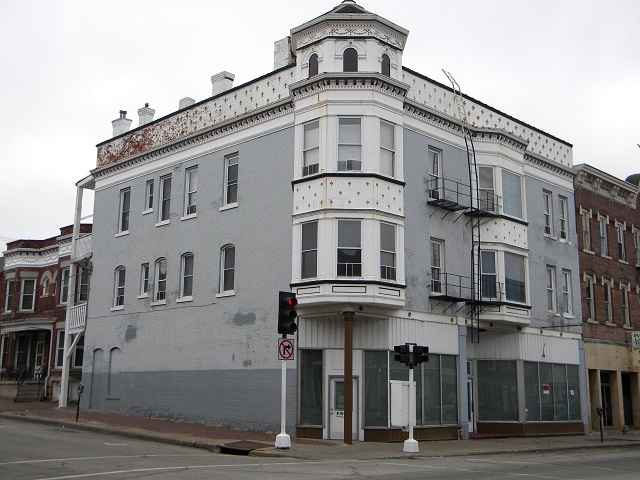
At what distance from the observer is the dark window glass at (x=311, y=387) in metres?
25.3

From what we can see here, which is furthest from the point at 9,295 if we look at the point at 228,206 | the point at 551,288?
the point at 551,288

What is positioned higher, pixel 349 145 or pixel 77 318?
pixel 349 145

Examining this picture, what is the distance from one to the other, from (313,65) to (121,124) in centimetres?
1453

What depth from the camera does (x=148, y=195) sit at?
3394cm

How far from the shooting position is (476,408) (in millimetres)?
29656

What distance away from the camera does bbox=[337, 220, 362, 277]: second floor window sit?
25.2 meters

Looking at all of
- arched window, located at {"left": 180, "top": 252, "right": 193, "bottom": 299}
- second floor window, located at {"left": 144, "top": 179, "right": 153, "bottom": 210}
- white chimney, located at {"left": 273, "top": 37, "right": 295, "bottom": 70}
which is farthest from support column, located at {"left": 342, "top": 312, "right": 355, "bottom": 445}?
second floor window, located at {"left": 144, "top": 179, "right": 153, "bottom": 210}

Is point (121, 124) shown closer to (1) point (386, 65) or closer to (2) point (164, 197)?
(2) point (164, 197)

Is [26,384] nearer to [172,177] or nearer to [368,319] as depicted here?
[172,177]

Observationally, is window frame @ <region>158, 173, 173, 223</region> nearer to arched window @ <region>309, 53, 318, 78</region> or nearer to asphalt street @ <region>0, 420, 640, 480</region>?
arched window @ <region>309, 53, 318, 78</region>

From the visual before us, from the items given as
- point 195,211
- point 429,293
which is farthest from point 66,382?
point 429,293

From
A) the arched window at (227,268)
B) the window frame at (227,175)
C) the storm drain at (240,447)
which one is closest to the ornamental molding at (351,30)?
the window frame at (227,175)

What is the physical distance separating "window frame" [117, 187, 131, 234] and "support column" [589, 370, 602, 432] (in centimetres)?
2296

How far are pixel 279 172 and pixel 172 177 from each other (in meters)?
6.86
